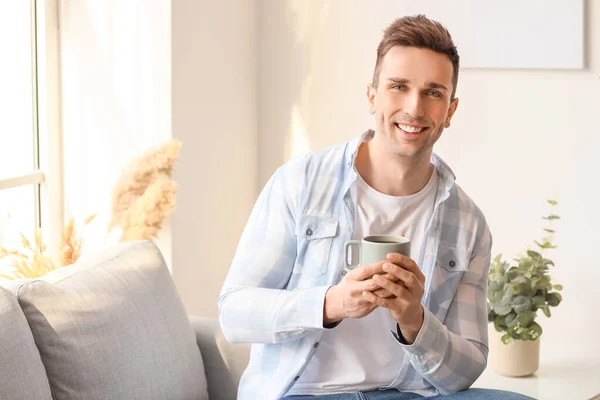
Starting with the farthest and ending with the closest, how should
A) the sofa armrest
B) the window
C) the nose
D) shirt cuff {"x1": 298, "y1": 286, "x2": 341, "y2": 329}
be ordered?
the window → the sofa armrest → the nose → shirt cuff {"x1": 298, "y1": 286, "x2": 341, "y2": 329}

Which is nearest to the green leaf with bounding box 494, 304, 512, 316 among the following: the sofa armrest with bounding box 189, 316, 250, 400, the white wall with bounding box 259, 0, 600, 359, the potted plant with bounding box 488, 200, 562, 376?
the potted plant with bounding box 488, 200, 562, 376

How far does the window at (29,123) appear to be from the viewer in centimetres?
280

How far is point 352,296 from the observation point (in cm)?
168

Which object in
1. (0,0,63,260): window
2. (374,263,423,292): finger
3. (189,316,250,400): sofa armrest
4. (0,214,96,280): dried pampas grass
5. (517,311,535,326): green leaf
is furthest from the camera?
(517,311,535,326): green leaf

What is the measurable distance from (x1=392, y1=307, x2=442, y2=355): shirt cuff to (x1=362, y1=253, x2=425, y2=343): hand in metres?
0.01

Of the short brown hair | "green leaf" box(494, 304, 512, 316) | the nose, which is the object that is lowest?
"green leaf" box(494, 304, 512, 316)

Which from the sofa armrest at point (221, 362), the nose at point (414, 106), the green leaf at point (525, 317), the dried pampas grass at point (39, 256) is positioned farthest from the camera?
the green leaf at point (525, 317)

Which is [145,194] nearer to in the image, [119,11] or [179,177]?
[179,177]

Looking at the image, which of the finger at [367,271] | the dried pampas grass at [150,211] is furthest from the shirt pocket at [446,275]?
the dried pampas grass at [150,211]

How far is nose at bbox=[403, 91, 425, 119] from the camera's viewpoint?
186cm

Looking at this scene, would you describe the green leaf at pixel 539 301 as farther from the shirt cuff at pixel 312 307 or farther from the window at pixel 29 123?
the window at pixel 29 123

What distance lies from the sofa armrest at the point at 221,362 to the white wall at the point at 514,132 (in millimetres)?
1325

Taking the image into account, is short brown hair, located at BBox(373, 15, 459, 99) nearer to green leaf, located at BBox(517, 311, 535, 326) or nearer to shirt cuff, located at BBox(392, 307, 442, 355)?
shirt cuff, located at BBox(392, 307, 442, 355)

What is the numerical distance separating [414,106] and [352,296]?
0.43 m
